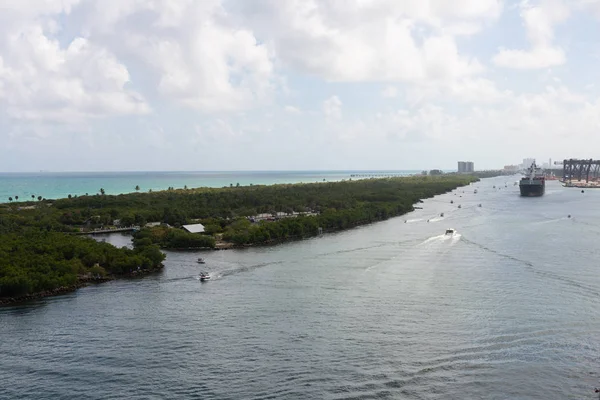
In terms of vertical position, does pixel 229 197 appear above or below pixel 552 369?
above

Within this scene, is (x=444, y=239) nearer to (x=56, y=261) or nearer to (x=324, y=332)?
(x=324, y=332)

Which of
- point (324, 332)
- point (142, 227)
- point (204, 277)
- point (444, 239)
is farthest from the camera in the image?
point (142, 227)

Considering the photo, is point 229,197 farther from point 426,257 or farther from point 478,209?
point 426,257

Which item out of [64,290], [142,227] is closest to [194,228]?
[142,227]

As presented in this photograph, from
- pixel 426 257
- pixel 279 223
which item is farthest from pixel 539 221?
pixel 279 223

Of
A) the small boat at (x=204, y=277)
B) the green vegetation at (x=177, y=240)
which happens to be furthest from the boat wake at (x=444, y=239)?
the small boat at (x=204, y=277)

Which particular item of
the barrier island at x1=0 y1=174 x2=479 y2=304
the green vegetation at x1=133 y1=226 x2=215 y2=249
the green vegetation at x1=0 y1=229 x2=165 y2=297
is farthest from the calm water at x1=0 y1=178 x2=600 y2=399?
the green vegetation at x1=133 y1=226 x2=215 y2=249
